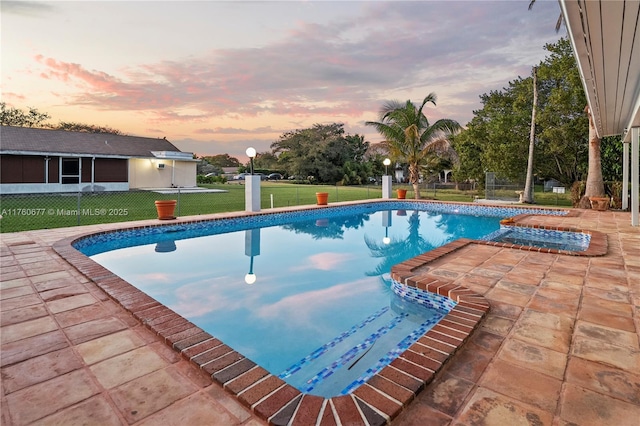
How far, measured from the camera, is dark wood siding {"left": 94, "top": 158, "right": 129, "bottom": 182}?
64.2ft

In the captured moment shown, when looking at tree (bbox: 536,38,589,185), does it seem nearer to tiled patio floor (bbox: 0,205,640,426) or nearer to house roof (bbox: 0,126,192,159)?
tiled patio floor (bbox: 0,205,640,426)

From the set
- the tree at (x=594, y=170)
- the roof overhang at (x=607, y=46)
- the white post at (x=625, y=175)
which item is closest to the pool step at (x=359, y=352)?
the roof overhang at (x=607, y=46)

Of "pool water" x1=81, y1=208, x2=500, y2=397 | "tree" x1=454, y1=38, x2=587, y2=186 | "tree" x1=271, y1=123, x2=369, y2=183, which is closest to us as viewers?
"pool water" x1=81, y1=208, x2=500, y2=397

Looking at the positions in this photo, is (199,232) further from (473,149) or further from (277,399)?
(473,149)

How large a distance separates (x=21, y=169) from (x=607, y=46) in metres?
22.5

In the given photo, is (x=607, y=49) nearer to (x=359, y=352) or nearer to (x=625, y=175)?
(x=359, y=352)

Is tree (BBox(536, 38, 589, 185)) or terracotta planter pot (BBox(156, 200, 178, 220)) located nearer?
terracotta planter pot (BBox(156, 200, 178, 220))

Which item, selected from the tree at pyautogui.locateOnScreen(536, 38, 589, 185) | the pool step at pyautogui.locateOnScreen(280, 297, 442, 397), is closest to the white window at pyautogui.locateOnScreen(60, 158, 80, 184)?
the pool step at pyautogui.locateOnScreen(280, 297, 442, 397)

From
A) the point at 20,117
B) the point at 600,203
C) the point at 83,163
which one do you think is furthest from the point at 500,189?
the point at 20,117

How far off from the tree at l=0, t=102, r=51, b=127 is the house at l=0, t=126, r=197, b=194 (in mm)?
17781

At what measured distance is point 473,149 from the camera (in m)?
20.1

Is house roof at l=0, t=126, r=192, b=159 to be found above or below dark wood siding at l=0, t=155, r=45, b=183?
above

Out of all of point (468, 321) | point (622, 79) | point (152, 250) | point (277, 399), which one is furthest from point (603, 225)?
point (152, 250)

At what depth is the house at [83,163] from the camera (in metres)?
17.0
